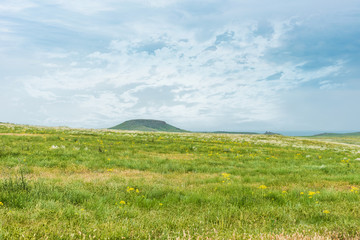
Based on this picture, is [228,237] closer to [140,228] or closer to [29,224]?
[140,228]

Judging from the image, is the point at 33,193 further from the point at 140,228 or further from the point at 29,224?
the point at 140,228

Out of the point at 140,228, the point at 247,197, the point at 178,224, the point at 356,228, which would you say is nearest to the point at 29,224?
the point at 140,228

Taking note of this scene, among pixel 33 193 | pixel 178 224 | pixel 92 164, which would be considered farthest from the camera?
pixel 92 164

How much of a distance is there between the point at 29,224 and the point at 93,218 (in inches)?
45.6

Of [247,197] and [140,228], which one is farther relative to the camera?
[247,197]

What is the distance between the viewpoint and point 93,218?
4.64m

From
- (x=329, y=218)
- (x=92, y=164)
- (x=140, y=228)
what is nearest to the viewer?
(x=140, y=228)

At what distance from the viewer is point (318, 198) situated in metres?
7.25

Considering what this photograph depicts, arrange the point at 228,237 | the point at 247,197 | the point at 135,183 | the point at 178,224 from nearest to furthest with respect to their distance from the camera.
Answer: the point at 228,237, the point at 178,224, the point at 247,197, the point at 135,183

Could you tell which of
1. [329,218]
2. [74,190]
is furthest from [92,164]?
[329,218]

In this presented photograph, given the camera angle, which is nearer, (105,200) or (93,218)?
(93,218)

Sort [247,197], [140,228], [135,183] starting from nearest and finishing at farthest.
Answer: [140,228], [247,197], [135,183]

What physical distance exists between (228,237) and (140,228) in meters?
1.73

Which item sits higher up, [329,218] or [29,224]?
[29,224]
